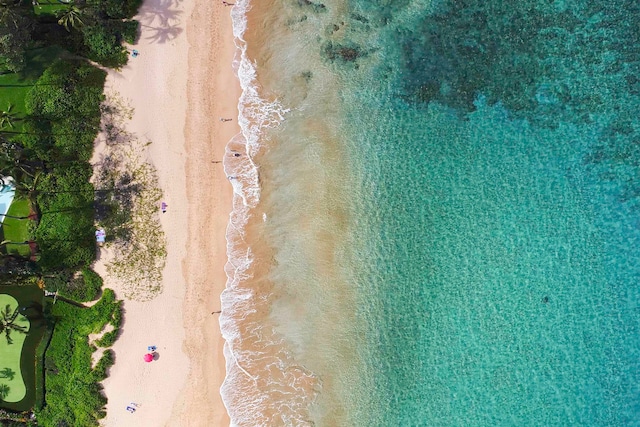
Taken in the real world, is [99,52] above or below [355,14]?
below

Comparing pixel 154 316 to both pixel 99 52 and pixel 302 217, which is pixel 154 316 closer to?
pixel 302 217

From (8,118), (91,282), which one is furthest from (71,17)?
(91,282)

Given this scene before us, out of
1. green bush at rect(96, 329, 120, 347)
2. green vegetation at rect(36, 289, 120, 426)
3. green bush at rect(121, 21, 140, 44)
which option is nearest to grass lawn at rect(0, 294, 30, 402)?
green vegetation at rect(36, 289, 120, 426)

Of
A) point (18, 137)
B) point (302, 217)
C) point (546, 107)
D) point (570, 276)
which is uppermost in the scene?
point (546, 107)

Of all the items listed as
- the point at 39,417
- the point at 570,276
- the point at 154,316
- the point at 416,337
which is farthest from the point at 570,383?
the point at 39,417

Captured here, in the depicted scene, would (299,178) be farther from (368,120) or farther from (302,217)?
(368,120)

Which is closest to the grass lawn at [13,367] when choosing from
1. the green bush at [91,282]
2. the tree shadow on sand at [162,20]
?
the green bush at [91,282]

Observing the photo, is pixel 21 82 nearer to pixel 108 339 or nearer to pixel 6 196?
pixel 6 196

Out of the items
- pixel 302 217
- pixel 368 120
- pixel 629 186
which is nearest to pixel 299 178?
pixel 302 217
